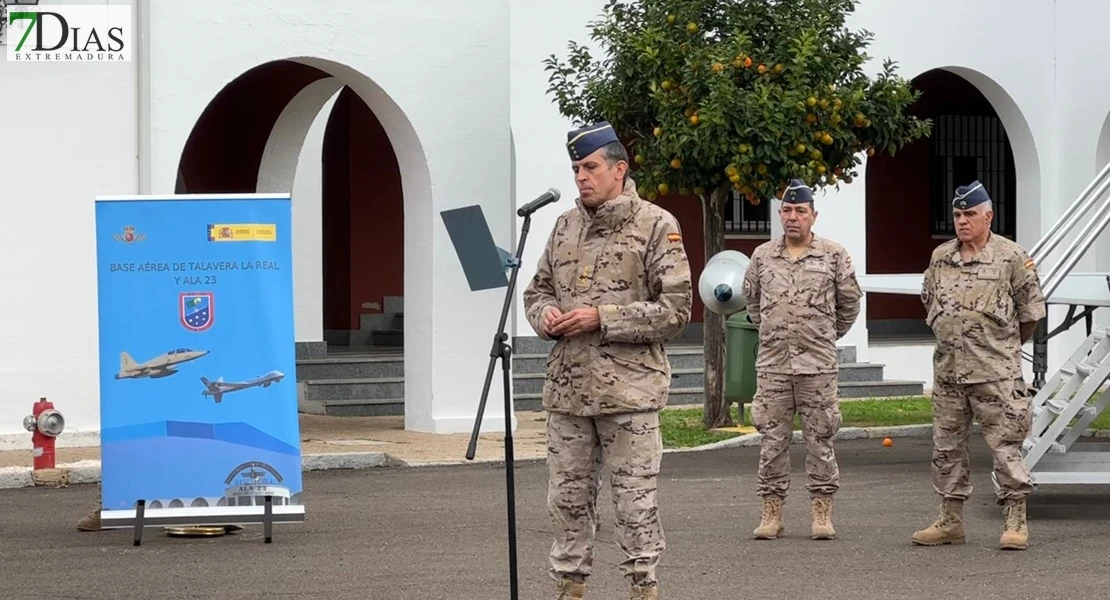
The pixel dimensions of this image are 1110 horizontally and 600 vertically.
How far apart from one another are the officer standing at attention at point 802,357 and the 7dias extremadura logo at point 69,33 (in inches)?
251

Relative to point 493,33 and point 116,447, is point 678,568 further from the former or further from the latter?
point 493,33

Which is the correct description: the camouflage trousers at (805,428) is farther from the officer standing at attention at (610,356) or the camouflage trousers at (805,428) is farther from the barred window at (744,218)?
the barred window at (744,218)

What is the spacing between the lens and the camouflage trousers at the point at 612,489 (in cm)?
680

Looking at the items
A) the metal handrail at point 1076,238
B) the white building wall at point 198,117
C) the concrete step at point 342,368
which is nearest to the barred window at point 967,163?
the concrete step at point 342,368

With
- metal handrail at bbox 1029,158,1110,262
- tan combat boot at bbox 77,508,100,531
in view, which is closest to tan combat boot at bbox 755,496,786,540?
metal handrail at bbox 1029,158,1110,262

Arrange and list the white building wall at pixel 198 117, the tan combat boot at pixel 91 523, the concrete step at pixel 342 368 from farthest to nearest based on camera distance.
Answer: the concrete step at pixel 342 368
the white building wall at pixel 198 117
the tan combat boot at pixel 91 523

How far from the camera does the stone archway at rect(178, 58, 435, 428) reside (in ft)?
52.1

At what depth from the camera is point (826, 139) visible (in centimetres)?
1440

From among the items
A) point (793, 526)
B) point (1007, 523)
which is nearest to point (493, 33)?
point (793, 526)

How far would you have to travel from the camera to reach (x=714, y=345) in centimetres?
1591

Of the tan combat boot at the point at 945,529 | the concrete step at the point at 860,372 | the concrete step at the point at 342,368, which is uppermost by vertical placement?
the concrete step at the point at 342,368

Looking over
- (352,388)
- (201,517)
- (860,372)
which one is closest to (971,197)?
(201,517)

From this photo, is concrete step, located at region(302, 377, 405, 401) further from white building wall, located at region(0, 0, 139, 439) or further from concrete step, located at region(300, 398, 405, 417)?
white building wall, located at region(0, 0, 139, 439)

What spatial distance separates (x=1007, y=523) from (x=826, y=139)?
217 inches
